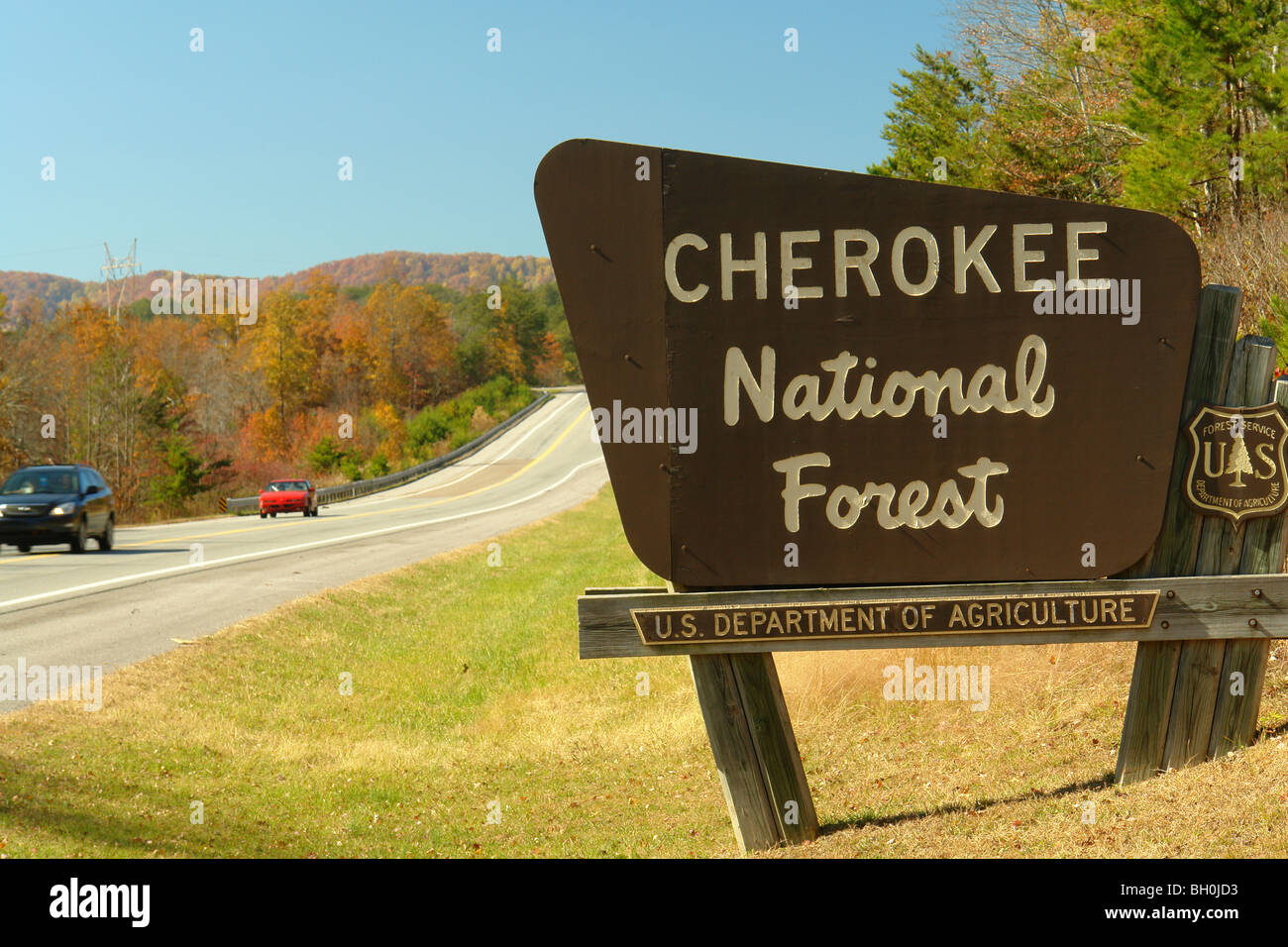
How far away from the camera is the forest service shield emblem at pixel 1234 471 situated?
6121 mm

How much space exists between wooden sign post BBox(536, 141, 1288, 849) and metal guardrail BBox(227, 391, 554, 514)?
4314cm

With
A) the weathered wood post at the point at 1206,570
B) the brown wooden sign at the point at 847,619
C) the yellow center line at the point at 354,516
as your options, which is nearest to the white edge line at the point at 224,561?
the yellow center line at the point at 354,516

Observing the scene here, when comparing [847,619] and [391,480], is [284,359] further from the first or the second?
[847,619]

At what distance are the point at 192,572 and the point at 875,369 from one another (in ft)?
52.1

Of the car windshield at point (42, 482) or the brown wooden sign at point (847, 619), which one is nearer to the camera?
the brown wooden sign at point (847, 619)

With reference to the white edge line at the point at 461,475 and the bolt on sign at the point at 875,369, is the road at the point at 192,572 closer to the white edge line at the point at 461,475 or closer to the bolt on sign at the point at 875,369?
Result: the white edge line at the point at 461,475

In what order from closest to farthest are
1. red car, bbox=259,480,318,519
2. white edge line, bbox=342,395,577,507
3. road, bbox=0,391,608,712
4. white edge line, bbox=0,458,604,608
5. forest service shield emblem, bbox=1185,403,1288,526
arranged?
forest service shield emblem, bbox=1185,403,1288,526, road, bbox=0,391,608,712, white edge line, bbox=0,458,604,608, red car, bbox=259,480,318,519, white edge line, bbox=342,395,577,507

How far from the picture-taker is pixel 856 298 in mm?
Result: 6027

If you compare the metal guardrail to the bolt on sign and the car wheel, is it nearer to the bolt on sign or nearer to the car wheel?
the car wheel

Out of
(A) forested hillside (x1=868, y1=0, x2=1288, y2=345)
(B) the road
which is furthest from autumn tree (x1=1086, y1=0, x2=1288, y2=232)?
(B) the road

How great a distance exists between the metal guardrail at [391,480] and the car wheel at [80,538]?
79.3 feet

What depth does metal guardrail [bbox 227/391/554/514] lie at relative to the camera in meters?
47.2

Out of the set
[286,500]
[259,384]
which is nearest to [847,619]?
[286,500]

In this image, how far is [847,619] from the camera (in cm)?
591
